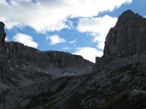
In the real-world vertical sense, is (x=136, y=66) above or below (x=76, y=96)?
above

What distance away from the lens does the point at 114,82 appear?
11219cm

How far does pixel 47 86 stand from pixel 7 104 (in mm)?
22705

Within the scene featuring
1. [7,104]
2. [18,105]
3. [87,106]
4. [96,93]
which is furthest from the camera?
[7,104]

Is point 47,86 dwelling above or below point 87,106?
above

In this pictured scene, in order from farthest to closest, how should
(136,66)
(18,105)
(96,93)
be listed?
(18,105), (136,66), (96,93)

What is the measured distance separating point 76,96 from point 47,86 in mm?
54555

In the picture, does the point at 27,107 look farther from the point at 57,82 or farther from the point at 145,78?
the point at 145,78

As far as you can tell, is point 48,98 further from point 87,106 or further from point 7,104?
point 87,106

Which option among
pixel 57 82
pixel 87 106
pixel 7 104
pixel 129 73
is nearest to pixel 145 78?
pixel 129 73

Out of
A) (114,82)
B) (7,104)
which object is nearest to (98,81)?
(114,82)

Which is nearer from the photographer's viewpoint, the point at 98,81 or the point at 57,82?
the point at 98,81

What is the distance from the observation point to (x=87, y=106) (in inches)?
3939

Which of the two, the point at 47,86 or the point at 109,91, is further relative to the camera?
the point at 47,86

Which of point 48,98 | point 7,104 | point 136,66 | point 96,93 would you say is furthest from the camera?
point 7,104
